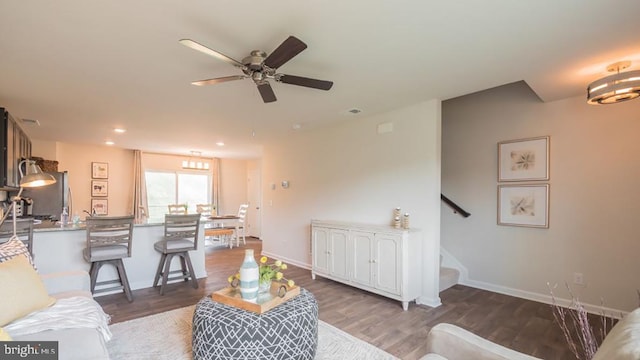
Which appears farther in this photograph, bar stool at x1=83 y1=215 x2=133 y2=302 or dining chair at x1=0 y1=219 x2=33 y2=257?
bar stool at x1=83 y1=215 x2=133 y2=302

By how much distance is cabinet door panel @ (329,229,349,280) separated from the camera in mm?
4117

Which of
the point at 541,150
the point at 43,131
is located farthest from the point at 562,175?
the point at 43,131

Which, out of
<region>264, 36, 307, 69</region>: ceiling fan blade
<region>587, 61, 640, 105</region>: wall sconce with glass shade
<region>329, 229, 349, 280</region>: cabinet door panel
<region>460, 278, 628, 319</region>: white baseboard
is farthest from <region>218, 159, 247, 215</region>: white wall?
<region>587, 61, 640, 105</region>: wall sconce with glass shade

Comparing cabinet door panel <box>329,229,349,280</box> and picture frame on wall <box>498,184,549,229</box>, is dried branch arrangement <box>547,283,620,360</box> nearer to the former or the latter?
picture frame on wall <box>498,184,549,229</box>

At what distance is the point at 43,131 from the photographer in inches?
206

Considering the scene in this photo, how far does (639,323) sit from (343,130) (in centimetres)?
390

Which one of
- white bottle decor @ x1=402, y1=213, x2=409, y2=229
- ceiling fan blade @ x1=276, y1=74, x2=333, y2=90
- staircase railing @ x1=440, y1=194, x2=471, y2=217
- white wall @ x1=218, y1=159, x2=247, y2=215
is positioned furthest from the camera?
white wall @ x1=218, y1=159, x2=247, y2=215

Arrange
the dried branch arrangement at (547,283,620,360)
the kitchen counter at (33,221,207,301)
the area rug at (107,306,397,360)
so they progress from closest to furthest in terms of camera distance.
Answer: the dried branch arrangement at (547,283,620,360)
the area rug at (107,306,397,360)
the kitchen counter at (33,221,207,301)

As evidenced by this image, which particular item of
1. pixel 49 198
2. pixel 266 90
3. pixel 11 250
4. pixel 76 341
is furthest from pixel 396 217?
pixel 49 198

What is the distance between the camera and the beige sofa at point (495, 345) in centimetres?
97

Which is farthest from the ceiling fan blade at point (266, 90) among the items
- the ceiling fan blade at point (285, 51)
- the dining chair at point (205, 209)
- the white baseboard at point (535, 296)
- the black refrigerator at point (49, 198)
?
the dining chair at point (205, 209)

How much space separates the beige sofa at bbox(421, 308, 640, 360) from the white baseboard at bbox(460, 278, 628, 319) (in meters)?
2.44

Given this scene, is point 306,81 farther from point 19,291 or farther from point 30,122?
point 30,122

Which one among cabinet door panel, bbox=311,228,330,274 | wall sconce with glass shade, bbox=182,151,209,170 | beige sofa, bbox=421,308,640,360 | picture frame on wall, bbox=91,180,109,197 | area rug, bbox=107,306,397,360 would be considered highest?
wall sconce with glass shade, bbox=182,151,209,170
